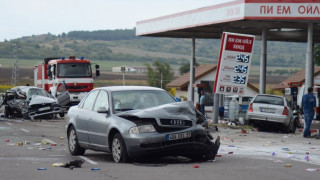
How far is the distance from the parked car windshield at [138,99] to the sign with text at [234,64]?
497 inches

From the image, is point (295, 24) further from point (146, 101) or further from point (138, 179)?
point (138, 179)

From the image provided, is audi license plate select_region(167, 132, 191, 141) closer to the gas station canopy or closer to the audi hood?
the audi hood

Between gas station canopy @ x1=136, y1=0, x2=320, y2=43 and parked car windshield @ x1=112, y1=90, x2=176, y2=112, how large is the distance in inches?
557

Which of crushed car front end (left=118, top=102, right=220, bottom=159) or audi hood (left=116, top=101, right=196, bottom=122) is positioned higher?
audi hood (left=116, top=101, right=196, bottom=122)

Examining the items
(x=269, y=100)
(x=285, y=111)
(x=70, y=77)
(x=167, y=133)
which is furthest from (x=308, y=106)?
(x=70, y=77)

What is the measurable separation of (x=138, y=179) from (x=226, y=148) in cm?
807

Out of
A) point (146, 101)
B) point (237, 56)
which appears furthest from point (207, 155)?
point (237, 56)

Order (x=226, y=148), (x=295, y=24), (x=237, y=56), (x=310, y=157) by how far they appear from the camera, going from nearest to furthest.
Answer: (x=310, y=157) → (x=226, y=148) → (x=237, y=56) → (x=295, y=24)

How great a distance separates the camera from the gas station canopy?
1101 inches

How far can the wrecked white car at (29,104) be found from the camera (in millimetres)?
34375

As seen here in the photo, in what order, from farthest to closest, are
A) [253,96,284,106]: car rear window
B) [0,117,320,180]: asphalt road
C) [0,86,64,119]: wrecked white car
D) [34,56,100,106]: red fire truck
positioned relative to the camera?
[34,56,100,106]: red fire truck < [0,86,64,119]: wrecked white car < [253,96,284,106]: car rear window < [0,117,320,180]: asphalt road

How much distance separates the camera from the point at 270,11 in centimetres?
2853

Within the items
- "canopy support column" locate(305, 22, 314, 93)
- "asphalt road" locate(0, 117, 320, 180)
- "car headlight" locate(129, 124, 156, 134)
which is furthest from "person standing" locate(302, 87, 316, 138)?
"car headlight" locate(129, 124, 156, 134)

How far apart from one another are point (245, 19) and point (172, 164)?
1603 centimetres
